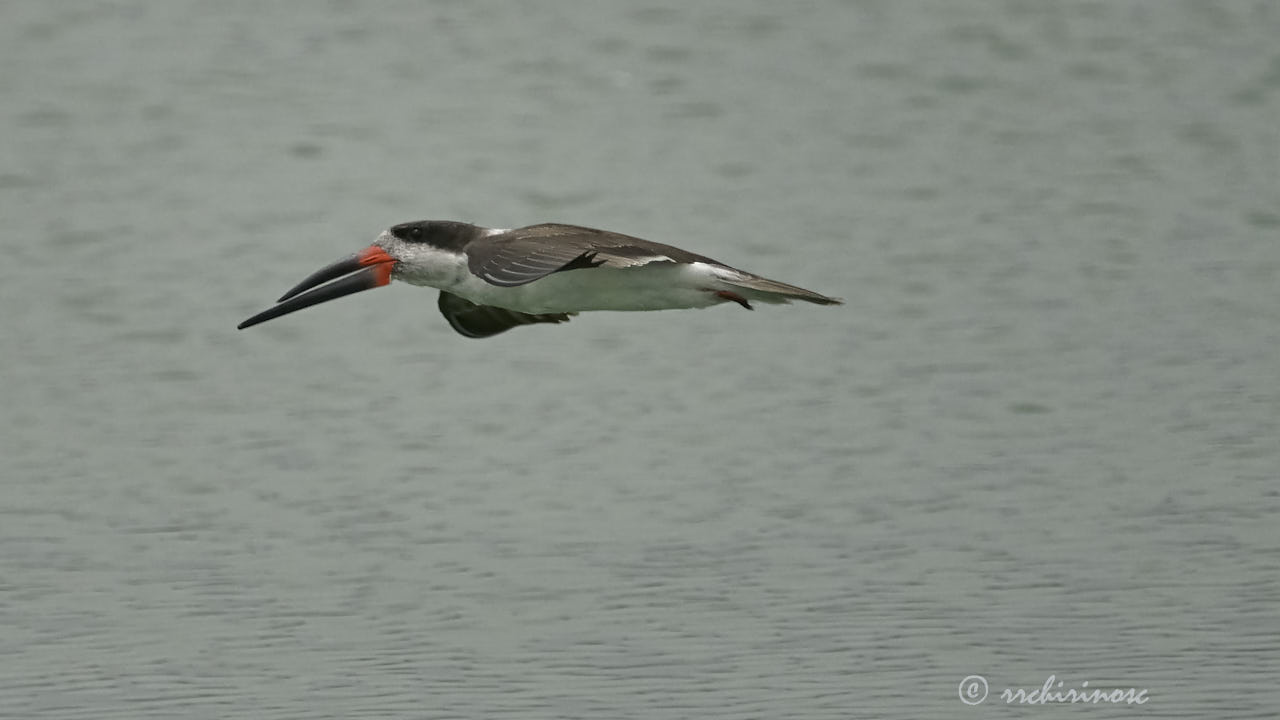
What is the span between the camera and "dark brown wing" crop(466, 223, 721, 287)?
10945 mm

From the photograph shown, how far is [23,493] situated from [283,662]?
3240mm

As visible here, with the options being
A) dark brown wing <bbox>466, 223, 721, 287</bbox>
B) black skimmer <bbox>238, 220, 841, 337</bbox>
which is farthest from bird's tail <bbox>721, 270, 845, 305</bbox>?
dark brown wing <bbox>466, 223, 721, 287</bbox>

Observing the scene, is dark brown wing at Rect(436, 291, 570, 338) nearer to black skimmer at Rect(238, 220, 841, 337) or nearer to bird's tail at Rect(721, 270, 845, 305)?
black skimmer at Rect(238, 220, 841, 337)

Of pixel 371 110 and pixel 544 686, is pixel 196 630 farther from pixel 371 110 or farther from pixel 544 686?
pixel 371 110

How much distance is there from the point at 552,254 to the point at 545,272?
310mm

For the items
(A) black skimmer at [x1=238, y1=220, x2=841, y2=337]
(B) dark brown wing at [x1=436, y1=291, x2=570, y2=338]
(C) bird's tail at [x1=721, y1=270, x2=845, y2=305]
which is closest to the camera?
(C) bird's tail at [x1=721, y1=270, x2=845, y2=305]

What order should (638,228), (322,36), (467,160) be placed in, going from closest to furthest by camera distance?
(638,228), (467,160), (322,36)

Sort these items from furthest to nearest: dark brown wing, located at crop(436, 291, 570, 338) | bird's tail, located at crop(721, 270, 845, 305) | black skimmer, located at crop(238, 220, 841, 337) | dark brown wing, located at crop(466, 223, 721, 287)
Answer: dark brown wing, located at crop(436, 291, 570, 338) < black skimmer, located at crop(238, 220, 841, 337) < dark brown wing, located at crop(466, 223, 721, 287) < bird's tail, located at crop(721, 270, 845, 305)

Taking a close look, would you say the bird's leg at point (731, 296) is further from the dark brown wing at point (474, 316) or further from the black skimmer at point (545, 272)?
the dark brown wing at point (474, 316)

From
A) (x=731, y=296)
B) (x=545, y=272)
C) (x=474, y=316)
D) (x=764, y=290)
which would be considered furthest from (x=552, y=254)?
(x=474, y=316)

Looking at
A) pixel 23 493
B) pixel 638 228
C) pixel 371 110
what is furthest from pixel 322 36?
pixel 23 493

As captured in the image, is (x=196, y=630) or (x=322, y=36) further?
(x=322, y=36)

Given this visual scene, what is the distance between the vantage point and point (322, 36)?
24.2 meters

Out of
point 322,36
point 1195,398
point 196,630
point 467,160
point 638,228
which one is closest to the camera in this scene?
point 196,630
